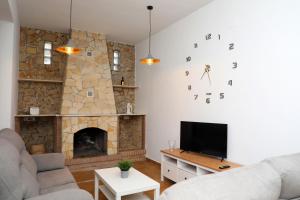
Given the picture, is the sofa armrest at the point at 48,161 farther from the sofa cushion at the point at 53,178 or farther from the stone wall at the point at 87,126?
the stone wall at the point at 87,126

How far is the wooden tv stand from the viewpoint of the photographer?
3.05m

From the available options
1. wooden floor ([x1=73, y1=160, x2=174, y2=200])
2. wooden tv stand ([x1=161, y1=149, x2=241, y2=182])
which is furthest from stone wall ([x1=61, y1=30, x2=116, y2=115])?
wooden tv stand ([x1=161, y1=149, x2=241, y2=182])

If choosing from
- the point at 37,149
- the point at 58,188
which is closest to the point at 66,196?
the point at 58,188

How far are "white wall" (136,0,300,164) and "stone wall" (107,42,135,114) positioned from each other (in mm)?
1816

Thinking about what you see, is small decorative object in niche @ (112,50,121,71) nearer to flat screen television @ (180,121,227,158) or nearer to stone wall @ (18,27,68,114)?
stone wall @ (18,27,68,114)

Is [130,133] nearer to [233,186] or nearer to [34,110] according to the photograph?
[34,110]

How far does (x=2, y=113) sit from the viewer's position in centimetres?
328

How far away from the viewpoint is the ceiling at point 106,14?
3.62 meters

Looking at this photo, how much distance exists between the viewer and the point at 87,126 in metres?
4.79

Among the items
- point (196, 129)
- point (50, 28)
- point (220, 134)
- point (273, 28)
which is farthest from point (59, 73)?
point (273, 28)

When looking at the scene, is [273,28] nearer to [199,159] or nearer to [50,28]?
[199,159]

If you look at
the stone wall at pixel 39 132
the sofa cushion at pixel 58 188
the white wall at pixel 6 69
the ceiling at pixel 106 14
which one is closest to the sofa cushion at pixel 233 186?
the sofa cushion at pixel 58 188

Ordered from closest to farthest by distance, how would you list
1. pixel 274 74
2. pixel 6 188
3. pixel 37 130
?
1. pixel 6 188
2. pixel 274 74
3. pixel 37 130

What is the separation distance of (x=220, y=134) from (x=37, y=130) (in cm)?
409
